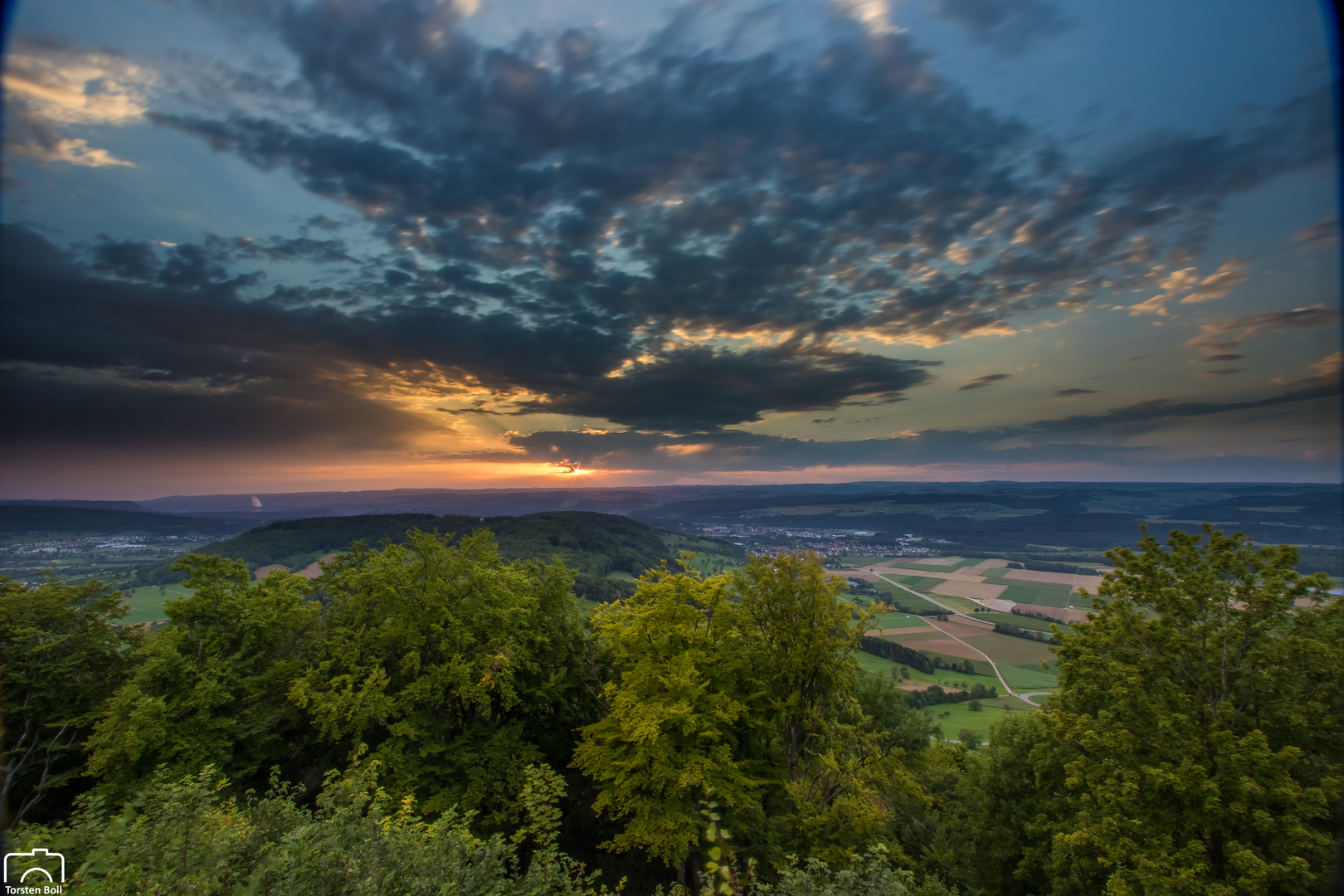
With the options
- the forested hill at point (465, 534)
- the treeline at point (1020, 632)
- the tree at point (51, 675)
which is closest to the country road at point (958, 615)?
the treeline at point (1020, 632)

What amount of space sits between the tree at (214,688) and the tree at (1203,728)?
2663 cm

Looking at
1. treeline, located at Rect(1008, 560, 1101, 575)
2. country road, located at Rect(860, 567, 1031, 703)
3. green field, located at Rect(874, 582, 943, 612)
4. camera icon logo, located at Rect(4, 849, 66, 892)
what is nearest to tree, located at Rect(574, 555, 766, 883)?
camera icon logo, located at Rect(4, 849, 66, 892)

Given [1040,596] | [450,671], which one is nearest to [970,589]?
[1040,596]

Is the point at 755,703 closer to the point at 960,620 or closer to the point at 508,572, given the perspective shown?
the point at 508,572

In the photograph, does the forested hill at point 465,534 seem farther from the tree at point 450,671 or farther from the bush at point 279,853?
the bush at point 279,853

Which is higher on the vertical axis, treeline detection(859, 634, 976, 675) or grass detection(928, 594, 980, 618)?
treeline detection(859, 634, 976, 675)

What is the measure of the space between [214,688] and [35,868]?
14.2 meters

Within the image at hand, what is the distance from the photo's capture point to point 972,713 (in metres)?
62.7

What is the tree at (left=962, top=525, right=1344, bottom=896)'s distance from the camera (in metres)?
10.4

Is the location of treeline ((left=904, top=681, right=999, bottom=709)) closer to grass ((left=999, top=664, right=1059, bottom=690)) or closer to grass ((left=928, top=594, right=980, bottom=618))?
grass ((left=999, top=664, right=1059, bottom=690))

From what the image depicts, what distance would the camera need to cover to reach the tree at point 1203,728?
10.4m

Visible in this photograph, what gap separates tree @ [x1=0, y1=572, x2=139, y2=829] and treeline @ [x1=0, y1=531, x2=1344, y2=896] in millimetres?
110

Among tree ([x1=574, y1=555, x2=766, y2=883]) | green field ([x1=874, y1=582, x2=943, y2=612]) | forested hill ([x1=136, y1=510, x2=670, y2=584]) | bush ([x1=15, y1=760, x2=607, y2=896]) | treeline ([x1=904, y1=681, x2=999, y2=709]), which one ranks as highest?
bush ([x1=15, y1=760, x2=607, y2=896])

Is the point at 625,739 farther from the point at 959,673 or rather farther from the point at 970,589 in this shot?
the point at 970,589
